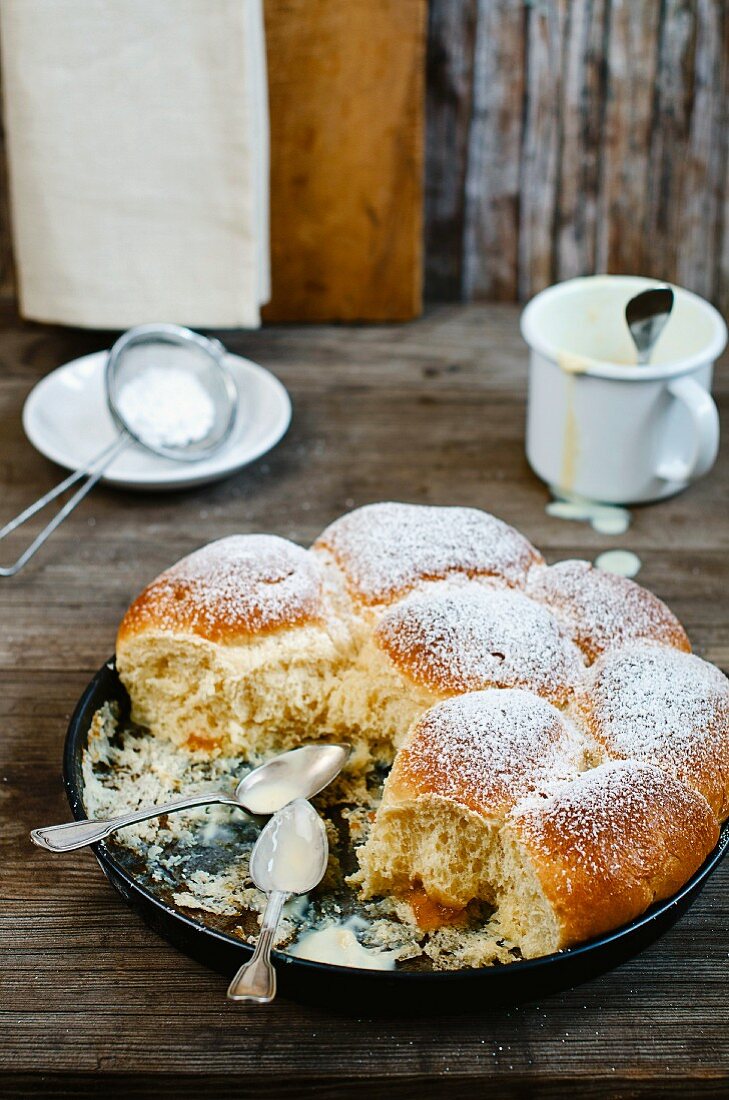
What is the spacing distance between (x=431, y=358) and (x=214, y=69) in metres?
0.55

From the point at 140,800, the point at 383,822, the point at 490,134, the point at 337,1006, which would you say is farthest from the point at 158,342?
the point at 337,1006

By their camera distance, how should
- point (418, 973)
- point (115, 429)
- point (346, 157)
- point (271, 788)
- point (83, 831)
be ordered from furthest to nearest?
point (346, 157)
point (115, 429)
point (271, 788)
point (83, 831)
point (418, 973)

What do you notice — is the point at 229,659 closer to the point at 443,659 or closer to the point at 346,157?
the point at 443,659

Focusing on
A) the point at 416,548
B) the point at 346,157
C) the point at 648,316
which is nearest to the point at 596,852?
the point at 416,548

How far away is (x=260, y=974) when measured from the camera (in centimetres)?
74

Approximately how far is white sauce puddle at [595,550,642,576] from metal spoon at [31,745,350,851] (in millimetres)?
487

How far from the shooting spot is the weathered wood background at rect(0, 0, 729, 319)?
176 cm

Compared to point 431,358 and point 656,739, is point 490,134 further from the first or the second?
point 656,739

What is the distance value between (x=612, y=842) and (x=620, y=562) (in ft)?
2.04

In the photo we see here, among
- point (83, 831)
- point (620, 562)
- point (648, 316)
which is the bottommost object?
point (620, 562)

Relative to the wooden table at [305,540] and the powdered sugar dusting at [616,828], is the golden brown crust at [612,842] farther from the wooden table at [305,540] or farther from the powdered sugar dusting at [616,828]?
the wooden table at [305,540]

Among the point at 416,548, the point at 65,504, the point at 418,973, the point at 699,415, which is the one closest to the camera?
the point at 418,973

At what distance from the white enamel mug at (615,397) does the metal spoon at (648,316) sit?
35mm

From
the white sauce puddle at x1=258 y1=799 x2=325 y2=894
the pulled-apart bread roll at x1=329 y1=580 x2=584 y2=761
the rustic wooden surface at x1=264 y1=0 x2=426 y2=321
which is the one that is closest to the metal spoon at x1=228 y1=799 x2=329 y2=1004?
the white sauce puddle at x1=258 y1=799 x2=325 y2=894
